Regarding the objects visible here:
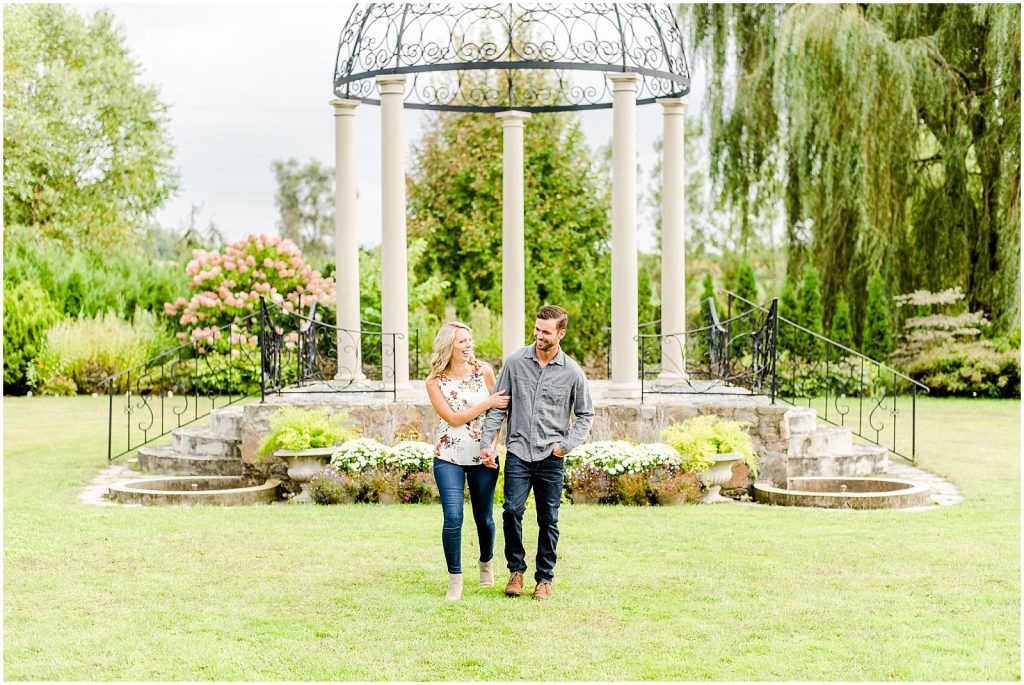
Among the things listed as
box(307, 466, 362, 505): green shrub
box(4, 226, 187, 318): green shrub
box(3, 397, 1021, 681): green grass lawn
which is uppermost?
box(4, 226, 187, 318): green shrub

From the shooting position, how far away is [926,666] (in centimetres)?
532

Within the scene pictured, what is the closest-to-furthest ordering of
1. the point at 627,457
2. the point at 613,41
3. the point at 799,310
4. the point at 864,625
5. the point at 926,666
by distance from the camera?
the point at 926,666 → the point at 864,625 → the point at 627,457 → the point at 613,41 → the point at 799,310

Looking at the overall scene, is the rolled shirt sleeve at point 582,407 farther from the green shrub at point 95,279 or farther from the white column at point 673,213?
the green shrub at point 95,279

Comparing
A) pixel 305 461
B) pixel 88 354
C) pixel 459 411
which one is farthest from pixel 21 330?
pixel 459 411

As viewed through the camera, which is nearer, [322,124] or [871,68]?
[871,68]

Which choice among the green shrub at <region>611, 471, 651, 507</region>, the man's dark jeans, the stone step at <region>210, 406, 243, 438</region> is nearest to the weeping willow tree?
the green shrub at <region>611, 471, 651, 507</region>

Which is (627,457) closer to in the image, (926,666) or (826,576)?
(826,576)

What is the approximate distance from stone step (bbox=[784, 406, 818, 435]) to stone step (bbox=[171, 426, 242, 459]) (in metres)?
5.38

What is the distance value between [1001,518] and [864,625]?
12.4 feet

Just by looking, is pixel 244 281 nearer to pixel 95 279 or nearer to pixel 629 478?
pixel 95 279

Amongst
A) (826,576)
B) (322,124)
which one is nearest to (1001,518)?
(826,576)

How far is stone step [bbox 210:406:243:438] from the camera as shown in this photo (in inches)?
477

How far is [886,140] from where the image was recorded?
1925 centimetres

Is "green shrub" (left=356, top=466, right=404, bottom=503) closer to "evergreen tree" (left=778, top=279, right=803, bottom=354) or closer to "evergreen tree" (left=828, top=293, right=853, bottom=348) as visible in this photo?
"evergreen tree" (left=778, top=279, right=803, bottom=354)
